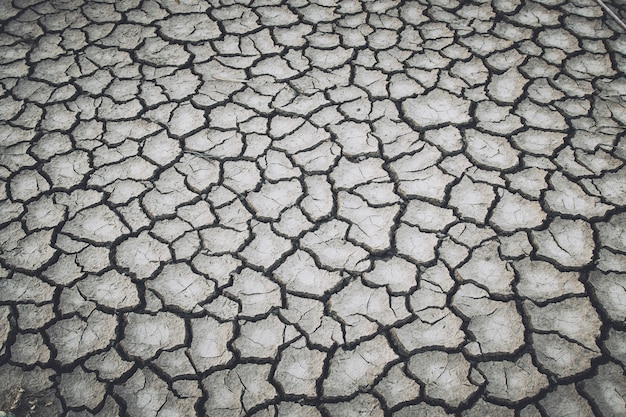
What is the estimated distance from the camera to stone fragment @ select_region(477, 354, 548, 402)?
1.63m

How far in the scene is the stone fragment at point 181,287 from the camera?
1859 millimetres

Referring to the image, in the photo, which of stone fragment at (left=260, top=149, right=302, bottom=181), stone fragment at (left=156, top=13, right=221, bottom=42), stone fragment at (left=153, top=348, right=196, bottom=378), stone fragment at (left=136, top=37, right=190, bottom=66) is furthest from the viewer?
stone fragment at (left=156, top=13, right=221, bottom=42)

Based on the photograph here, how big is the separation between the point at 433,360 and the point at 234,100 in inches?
64.1

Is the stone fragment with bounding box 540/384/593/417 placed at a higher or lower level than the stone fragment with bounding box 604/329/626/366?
lower

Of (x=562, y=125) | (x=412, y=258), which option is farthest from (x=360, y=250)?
(x=562, y=125)

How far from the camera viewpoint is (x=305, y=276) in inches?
76.2

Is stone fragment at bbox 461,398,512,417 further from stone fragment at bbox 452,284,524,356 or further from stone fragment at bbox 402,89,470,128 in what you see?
stone fragment at bbox 402,89,470,128

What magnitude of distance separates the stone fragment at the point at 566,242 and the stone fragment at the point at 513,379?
474mm

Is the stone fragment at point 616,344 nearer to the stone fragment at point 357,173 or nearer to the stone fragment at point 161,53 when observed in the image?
the stone fragment at point 357,173

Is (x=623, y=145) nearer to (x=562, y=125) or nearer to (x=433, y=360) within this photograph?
(x=562, y=125)

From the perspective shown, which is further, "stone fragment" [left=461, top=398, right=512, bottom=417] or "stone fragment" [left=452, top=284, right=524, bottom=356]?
"stone fragment" [left=452, top=284, right=524, bottom=356]

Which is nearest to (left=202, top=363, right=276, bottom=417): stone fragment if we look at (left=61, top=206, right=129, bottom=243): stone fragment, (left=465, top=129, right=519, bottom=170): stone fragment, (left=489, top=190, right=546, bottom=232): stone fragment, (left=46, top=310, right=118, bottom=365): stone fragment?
(left=46, top=310, right=118, bottom=365): stone fragment

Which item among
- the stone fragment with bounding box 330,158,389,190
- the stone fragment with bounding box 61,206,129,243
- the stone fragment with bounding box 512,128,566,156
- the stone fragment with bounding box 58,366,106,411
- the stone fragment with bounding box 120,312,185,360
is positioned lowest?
the stone fragment with bounding box 58,366,106,411

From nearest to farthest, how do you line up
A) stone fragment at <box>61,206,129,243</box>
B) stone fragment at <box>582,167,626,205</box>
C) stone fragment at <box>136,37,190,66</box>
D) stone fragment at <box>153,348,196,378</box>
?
1. stone fragment at <box>153,348,196,378</box>
2. stone fragment at <box>61,206,129,243</box>
3. stone fragment at <box>582,167,626,205</box>
4. stone fragment at <box>136,37,190,66</box>
